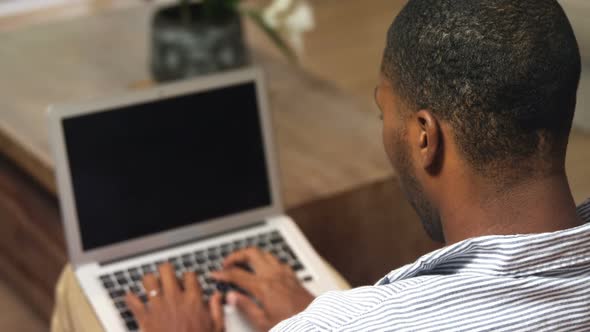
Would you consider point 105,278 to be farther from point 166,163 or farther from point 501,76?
point 501,76

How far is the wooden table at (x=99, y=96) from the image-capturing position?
1735 millimetres

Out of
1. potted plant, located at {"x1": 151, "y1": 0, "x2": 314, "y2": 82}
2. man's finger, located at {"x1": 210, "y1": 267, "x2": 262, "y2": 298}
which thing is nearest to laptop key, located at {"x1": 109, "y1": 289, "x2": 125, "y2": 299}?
man's finger, located at {"x1": 210, "y1": 267, "x2": 262, "y2": 298}

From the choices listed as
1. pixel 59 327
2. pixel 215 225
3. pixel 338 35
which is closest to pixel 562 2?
pixel 215 225

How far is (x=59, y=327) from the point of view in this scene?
141 centimetres

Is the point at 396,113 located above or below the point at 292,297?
above

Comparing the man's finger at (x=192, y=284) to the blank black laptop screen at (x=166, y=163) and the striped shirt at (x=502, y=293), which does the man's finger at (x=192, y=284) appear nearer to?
the blank black laptop screen at (x=166, y=163)

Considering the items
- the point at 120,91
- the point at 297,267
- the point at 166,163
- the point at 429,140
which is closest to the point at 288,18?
the point at 120,91

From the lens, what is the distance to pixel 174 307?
122 cm

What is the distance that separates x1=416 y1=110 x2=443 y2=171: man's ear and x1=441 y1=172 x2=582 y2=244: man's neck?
1.4 inches

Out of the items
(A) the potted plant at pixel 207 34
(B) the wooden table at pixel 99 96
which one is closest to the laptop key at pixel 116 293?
(B) the wooden table at pixel 99 96

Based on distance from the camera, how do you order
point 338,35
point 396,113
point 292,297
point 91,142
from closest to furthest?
point 396,113 < point 292,297 < point 91,142 < point 338,35

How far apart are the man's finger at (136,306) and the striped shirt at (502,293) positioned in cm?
47

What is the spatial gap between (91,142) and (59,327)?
0.90 feet

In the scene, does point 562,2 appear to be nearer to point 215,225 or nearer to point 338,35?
point 215,225
